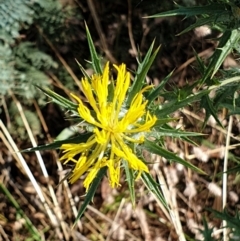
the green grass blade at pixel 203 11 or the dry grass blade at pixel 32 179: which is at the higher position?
the green grass blade at pixel 203 11

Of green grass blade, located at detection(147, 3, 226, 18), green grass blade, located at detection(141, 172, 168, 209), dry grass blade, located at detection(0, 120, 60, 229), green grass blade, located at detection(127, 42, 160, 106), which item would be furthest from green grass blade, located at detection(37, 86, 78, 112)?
dry grass blade, located at detection(0, 120, 60, 229)

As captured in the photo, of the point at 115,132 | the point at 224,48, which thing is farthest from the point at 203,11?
the point at 115,132

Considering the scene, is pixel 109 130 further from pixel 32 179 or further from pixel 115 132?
pixel 32 179

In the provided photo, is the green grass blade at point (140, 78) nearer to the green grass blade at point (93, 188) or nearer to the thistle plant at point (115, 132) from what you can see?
the thistle plant at point (115, 132)

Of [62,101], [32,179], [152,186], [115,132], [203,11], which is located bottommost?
[32,179]

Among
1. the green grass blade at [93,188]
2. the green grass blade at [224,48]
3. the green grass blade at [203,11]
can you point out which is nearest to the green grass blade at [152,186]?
the green grass blade at [93,188]

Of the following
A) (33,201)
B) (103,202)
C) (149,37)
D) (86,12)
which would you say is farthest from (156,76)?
(33,201)

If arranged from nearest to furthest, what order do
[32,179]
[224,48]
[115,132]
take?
1. [115,132]
2. [224,48]
3. [32,179]

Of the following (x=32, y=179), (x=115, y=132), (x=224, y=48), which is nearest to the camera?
(x=115, y=132)

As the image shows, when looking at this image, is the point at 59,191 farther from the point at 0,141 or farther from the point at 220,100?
the point at 220,100
